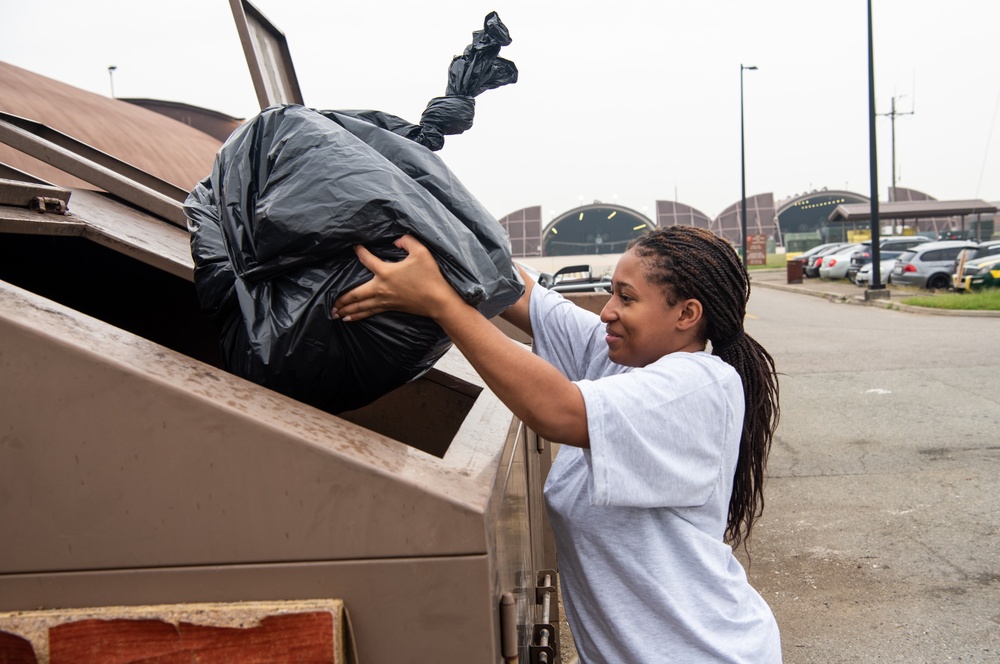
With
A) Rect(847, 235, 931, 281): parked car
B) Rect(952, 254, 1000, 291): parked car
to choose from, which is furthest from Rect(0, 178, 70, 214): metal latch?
Rect(847, 235, 931, 281): parked car

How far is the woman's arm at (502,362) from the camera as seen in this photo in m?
1.35

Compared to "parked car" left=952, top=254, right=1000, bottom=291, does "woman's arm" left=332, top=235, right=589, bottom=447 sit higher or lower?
higher

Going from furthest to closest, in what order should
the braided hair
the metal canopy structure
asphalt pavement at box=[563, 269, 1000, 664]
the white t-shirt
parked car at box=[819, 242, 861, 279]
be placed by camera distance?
the metal canopy structure
parked car at box=[819, 242, 861, 279]
asphalt pavement at box=[563, 269, 1000, 664]
the braided hair
the white t-shirt

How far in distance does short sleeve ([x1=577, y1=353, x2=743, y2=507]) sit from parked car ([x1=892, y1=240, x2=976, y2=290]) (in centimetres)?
2120

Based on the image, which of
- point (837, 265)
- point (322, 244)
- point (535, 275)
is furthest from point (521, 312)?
point (837, 265)

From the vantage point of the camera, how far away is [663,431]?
1.43 meters

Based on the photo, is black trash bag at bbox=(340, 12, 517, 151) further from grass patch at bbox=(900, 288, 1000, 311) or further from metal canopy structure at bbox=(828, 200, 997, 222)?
metal canopy structure at bbox=(828, 200, 997, 222)

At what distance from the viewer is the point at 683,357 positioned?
1538 millimetres

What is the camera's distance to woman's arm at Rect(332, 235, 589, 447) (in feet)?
4.42

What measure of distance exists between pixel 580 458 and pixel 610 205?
7275cm

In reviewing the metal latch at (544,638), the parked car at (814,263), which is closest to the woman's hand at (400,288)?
the metal latch at (544,638)

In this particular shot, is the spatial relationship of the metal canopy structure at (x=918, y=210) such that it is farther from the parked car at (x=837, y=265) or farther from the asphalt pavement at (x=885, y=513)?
the asphalt pavement at (x=885, y=513)

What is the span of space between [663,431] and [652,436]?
23 millimetres

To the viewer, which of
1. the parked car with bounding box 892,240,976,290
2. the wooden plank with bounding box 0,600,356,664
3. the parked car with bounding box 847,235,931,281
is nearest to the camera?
the wooden plank with bounding box 0,600,356,664
